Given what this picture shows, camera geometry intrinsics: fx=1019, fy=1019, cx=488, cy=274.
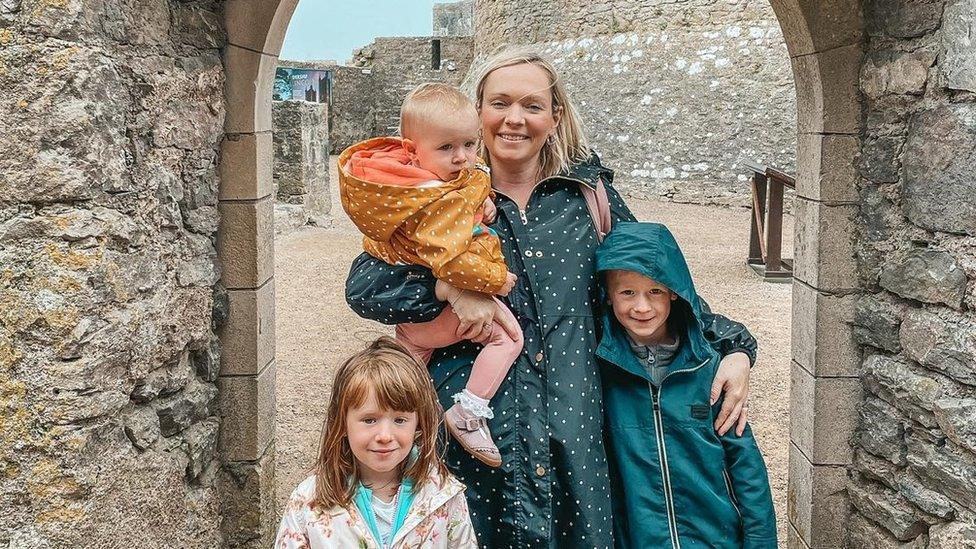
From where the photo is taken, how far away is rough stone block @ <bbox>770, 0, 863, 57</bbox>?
3258 millimetres

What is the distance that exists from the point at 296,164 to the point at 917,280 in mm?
10704

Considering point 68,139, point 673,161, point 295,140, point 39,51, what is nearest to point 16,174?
point 68,139

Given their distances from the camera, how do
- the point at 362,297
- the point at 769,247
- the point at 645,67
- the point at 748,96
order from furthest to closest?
the point at 645,67, the point at 748,96, the point at 769,247, the point at 362,297

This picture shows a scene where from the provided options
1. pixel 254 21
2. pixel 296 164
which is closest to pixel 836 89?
pixel 254 21

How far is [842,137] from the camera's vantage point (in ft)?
11.0

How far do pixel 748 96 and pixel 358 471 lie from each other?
14.0 metres

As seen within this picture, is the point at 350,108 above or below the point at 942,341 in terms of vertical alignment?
above

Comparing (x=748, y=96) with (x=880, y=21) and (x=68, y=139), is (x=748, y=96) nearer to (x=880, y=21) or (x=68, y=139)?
(x=880, y=21)

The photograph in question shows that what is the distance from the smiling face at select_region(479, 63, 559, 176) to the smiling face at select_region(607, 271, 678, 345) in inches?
16.3

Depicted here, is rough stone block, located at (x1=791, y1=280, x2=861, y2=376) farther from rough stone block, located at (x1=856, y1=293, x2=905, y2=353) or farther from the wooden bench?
the wooden bench

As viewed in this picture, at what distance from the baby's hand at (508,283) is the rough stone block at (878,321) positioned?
134cm

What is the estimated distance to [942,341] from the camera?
2867 mm

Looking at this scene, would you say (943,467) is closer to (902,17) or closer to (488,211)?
(902,17)

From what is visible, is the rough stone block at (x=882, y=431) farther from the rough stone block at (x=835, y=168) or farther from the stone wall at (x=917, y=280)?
the rough stone block at (x=835, y=168)
